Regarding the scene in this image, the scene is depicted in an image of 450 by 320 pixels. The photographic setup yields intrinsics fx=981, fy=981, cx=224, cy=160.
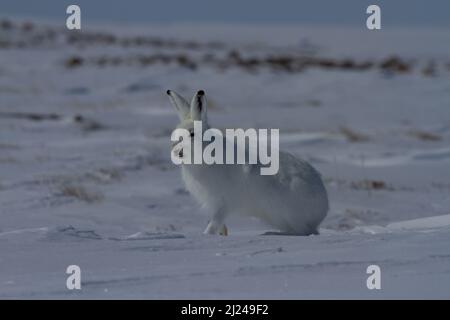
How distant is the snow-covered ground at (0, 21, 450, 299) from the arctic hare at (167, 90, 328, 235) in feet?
0.61

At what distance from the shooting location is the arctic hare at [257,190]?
5.79 m

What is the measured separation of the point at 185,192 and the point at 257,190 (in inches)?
125

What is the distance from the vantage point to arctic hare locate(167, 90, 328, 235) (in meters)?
5.79

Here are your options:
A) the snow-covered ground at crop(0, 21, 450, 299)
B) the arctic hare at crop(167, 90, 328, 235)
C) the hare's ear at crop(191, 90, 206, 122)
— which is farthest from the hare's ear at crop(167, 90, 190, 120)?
the snow-covered ground at crop(0, 21, 450, 299)

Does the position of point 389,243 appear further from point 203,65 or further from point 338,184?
point 203,65

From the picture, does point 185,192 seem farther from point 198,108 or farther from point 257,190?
point 198,108

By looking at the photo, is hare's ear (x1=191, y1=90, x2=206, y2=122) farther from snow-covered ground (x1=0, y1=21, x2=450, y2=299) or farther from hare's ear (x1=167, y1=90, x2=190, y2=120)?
snow-covered ground (x1=0, y1=21, x2=450, y2=299)

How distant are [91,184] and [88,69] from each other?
16.4 metres

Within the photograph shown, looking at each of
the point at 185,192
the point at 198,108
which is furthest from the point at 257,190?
the point at 185,192

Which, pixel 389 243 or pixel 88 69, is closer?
pixel 389 243

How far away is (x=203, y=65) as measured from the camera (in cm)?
2723
